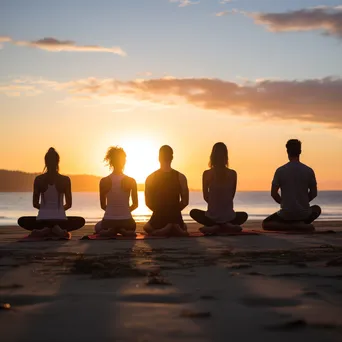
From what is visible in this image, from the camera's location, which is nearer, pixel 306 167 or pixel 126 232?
pixel 126 232

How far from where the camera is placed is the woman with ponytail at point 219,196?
38.8 ft

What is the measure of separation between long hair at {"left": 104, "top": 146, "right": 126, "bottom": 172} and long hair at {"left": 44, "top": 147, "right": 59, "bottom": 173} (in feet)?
2.92

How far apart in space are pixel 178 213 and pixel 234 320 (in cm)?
819

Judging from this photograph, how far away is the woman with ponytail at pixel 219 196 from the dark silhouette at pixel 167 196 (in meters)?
0.49

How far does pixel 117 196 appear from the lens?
38.1 feet

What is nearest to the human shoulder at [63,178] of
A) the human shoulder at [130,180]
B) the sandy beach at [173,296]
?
the human shoulder at [130,180]

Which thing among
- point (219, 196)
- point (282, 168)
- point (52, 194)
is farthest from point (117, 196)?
point (282, 168)

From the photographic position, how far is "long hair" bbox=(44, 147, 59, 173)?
36.3 ft

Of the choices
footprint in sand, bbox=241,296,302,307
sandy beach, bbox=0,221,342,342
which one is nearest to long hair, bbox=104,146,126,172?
sandy beach, bbox=0,221,342,342

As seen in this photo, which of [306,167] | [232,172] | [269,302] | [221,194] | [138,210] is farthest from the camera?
[138,210]

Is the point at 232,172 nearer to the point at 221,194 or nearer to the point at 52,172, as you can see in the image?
the point at 221,194

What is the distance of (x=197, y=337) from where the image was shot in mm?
3299

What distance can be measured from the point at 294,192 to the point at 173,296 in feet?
27.8

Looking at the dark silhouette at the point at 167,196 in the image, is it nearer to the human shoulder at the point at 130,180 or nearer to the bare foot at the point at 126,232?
the human shoulder at the point at 130,180
